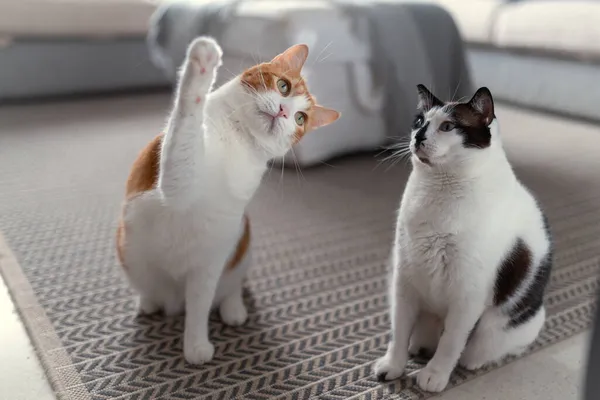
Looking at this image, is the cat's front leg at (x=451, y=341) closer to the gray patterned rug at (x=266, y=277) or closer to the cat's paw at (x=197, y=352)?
the gray patterned rug at (x=266, y=277)

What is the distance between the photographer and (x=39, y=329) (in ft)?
3.42

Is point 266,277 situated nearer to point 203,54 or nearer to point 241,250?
point 241,250

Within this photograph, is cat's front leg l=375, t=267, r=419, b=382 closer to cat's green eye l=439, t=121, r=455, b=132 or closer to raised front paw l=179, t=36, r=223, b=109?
cat's green eye l=439, t=121, r=455, b=132

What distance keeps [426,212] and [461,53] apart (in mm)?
1414

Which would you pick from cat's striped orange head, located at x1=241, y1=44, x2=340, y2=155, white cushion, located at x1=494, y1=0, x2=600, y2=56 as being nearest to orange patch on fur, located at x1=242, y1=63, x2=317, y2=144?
cat's striped orange head, located at x1=241, y1=44, x2=340, y2=155

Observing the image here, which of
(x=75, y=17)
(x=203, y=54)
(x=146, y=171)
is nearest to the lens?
(x=203, y=54)

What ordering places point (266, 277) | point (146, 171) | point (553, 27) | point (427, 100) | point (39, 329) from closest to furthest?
point (427, 100)
point (146, 171)
point (39, 329)
point (266, 277)
point (553, 27)

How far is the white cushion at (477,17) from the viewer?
284 centimetres

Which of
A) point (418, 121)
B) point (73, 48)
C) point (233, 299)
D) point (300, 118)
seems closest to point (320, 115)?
point (300, 118)

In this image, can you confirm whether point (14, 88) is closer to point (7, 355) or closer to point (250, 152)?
point (7, 355)

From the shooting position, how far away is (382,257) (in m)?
1.41

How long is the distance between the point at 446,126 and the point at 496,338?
0.39m

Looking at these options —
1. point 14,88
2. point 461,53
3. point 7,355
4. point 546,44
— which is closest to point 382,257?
point 7,355

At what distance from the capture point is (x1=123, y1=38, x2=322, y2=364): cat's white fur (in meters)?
0.80
